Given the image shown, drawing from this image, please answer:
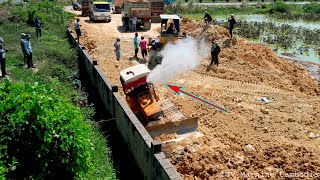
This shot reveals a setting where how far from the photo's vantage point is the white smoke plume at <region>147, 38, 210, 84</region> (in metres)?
16.7

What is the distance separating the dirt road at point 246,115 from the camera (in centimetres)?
958

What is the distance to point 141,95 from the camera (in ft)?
36.5

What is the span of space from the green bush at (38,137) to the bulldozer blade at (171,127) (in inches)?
157

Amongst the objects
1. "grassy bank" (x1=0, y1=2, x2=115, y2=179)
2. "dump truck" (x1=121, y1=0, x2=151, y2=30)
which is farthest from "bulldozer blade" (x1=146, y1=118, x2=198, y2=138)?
"dump truck" (x1=121, y1=0, x2=151, y2=30)

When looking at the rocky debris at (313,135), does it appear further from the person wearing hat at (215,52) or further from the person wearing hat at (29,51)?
the person wearing hat at (29,51)

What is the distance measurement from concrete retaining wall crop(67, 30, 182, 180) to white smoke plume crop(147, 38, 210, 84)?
3117mm

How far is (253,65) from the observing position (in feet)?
59.2

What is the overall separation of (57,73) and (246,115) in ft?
26.2

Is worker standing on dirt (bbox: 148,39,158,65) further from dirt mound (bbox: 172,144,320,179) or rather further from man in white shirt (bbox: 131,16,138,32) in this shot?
dirt mound (bbox: 172,144,320,179)

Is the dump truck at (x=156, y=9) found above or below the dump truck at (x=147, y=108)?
above

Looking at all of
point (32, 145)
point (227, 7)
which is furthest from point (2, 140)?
point (227, 7)

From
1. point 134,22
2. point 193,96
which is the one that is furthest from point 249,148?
point 134,22

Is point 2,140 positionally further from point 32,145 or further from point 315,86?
point 315,86

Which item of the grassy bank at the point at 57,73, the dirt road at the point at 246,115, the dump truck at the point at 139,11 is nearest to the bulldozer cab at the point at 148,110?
the dirt road at the point at 246,115
